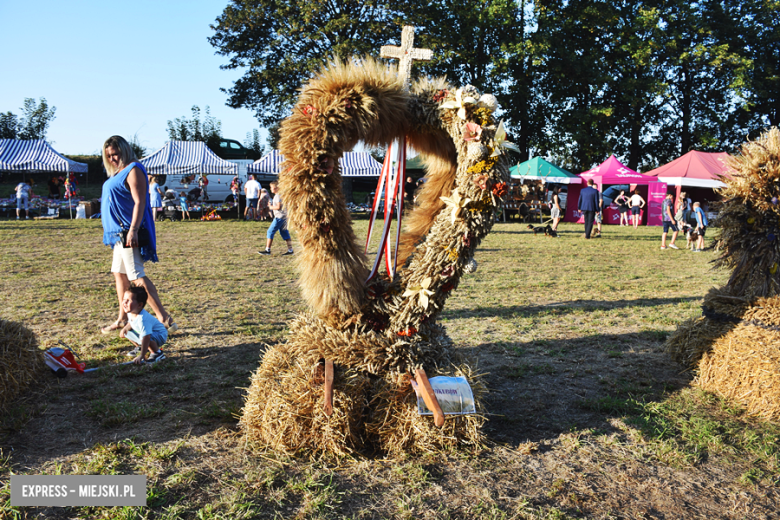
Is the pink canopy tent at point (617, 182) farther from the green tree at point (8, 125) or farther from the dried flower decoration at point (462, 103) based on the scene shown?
the green tree at point (8, 125)

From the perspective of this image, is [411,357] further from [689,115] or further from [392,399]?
[689,115]

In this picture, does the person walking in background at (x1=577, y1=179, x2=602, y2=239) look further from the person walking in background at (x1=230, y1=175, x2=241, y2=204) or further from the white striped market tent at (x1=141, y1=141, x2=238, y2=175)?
the person walking in background at (x1=230, y1=175, x2=241, y2=204)

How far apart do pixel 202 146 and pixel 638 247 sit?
18.1 metres

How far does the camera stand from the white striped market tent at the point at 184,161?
72.1 ft

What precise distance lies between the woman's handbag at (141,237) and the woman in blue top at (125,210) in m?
0.01

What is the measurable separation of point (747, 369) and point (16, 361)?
18.2ft

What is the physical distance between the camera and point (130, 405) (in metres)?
3.93

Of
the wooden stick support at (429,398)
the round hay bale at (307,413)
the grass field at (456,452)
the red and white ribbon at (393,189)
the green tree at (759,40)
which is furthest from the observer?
the green tree at (759,40)

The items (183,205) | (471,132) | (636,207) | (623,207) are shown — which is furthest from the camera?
(623,207)

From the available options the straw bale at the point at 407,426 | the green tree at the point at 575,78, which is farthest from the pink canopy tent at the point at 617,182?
the straw bale at the point at 407,426

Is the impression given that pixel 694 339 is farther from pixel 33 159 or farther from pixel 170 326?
pixel 33 159

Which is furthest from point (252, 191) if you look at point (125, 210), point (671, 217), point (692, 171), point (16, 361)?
point (692, 171)

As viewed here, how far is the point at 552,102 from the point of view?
3166 cm

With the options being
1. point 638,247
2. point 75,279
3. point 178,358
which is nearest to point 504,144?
point 178,358
